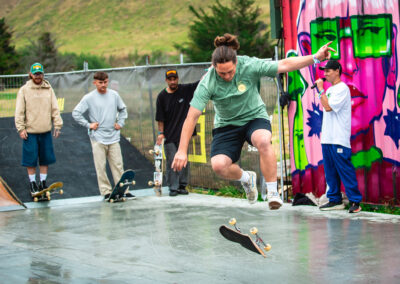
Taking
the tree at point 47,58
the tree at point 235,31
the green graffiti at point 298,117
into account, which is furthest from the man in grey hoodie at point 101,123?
the tree at point 47,58

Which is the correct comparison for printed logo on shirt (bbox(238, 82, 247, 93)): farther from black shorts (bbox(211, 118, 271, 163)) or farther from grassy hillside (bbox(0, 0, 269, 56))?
grassy hillside (bbox(0, 0, 269, 56))

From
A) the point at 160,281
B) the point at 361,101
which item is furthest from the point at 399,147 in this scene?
the point at 160,281

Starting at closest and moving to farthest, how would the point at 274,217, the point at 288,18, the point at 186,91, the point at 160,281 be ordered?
1. the point at 160,281
2. the point at 274,217
3. the point at 288,18
4. the point at 186,91

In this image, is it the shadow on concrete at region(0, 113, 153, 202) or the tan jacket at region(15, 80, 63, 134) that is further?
the shadow on concrete at region(0, 113, 153, 202)

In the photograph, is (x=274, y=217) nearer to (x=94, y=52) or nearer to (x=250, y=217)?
(x=250, y=217)

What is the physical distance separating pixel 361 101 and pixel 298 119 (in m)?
1.11

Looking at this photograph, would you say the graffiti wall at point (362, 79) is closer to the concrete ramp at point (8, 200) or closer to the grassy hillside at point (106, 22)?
the concrete ramp at point (8, 200)

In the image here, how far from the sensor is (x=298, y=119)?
9055mm

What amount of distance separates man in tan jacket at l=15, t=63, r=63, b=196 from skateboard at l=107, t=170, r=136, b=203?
133cm

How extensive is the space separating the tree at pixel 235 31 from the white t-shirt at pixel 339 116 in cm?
4563

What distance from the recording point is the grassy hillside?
10869cm

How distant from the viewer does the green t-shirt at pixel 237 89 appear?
227 inches

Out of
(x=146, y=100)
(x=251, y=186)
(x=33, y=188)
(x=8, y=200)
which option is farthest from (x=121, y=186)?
(x=251, y=186)

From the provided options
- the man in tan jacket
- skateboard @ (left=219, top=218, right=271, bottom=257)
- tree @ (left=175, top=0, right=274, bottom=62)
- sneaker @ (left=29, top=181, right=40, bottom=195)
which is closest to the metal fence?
the man in tan jacket
